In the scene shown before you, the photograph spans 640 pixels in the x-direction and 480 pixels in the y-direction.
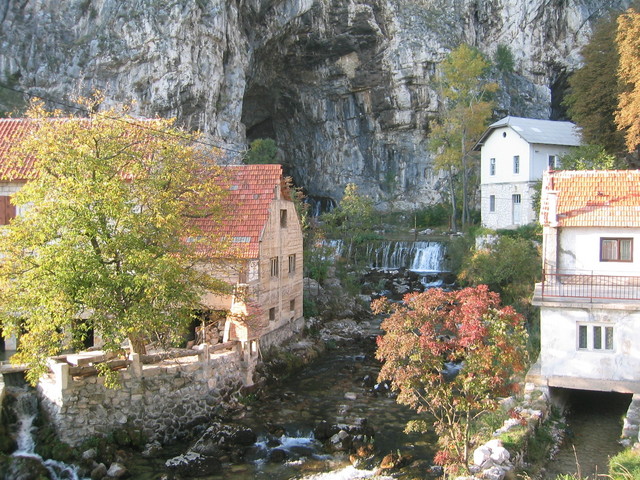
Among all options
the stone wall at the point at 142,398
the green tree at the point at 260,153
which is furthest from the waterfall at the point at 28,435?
the green tree at the point at 260,153

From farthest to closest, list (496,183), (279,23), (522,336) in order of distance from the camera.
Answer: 1. (279,23)
2. (496,183)
3. (522,336)

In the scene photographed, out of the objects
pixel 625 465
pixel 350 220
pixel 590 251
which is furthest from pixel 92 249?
pixel 350 220

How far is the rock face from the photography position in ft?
169

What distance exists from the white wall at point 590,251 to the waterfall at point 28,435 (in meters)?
17.2

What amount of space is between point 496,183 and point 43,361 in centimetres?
3707

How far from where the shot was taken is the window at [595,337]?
1830 cm

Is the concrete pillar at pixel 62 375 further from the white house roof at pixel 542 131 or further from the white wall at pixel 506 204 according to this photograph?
the white house roof at pixel 542 131

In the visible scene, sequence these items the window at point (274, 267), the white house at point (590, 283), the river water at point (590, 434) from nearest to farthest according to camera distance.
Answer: the river water at point (590, 434)
the white house at point (590, 283)
the window at point (274, 267)

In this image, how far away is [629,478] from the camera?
12.4 meters

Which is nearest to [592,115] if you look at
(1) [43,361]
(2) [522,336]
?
(2) [522,336]

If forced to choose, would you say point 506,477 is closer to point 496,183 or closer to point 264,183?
point 264,183

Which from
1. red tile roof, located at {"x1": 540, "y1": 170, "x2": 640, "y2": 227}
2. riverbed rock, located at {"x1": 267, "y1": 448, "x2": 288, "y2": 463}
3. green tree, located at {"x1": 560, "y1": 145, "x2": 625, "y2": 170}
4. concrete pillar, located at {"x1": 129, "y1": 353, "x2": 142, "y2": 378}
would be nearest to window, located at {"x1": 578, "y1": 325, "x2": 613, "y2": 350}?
red tile roof, located at {"x1": 540, "y1": 170, "x2": 640, "y2": 227}

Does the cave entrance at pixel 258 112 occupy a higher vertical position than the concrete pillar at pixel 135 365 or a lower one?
higher

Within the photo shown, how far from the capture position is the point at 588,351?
60.2 feet
